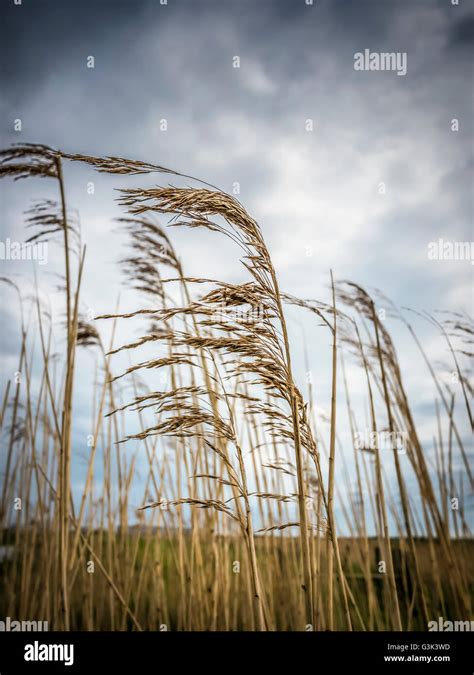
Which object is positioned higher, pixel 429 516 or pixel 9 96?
pixel 9 96

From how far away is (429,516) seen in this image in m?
1.77

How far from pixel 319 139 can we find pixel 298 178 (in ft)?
0.57

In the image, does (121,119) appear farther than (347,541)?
No

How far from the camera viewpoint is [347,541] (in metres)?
2.25

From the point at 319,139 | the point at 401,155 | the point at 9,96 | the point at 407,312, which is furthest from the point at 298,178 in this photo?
the point at 9,96

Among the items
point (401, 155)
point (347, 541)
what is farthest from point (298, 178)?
point (347, 541)

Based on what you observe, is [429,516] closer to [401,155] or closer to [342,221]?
[342,221]

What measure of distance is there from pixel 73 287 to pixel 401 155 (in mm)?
1370

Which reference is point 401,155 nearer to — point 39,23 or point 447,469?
point 447,469

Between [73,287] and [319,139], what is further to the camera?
[319,139]

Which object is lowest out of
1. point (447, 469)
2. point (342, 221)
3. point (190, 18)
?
point (447, 469)

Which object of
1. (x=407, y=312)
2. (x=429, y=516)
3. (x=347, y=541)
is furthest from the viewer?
(x=347, y=541)

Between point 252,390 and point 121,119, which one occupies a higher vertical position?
point 121,119

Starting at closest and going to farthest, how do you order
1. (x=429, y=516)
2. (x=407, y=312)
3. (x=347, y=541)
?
(x=429, y=516) → (x=407, y=312) → (x=347, y=541)
